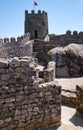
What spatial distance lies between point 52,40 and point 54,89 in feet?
57.2

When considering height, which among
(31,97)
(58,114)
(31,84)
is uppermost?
(31,84)

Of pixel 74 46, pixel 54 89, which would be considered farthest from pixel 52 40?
pixel 54 89

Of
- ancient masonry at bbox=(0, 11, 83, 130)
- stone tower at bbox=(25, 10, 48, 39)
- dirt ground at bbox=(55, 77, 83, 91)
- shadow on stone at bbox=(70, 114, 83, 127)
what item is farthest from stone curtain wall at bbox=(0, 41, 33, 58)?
stone tower at bbox=(25, 10, 48, 39)

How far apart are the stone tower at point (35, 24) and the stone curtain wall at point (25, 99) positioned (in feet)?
91.9

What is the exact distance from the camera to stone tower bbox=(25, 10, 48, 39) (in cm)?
3381

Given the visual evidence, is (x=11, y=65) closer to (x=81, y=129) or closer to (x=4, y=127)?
(x=4, y=127)

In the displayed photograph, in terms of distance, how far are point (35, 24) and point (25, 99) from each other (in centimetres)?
2869

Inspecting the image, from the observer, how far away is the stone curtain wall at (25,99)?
5.89 metres

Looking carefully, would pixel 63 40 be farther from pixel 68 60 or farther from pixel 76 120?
pixel 76 120

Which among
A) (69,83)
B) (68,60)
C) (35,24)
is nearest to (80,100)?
(69,83)

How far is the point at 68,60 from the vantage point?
18.1 metres

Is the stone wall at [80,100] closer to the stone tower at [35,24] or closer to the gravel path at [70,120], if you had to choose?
the gravel path at [70,120]

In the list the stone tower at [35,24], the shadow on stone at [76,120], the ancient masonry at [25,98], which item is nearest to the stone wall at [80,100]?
the shadow on stone at [76,120]

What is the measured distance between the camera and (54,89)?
6.74m
